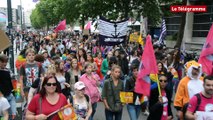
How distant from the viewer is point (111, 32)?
37.5 feet

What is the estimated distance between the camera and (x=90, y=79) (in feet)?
21.7

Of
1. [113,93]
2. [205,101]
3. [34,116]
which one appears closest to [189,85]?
[205,101]

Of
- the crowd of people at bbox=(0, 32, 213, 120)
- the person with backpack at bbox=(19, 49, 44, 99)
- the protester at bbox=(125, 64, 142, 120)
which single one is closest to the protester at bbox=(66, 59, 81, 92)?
the crowd of people at bbox=(0, 32, 213, 120)

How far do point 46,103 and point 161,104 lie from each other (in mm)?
1757

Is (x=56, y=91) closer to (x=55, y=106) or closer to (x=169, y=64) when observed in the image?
(x=55, y=106)

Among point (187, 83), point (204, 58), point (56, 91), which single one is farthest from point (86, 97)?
point (204, 58)

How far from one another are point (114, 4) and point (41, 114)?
12677 mm

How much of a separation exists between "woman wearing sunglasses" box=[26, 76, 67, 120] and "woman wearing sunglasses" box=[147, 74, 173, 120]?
1.45m

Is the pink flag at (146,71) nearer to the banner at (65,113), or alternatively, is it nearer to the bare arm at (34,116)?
the banner at (65,113)

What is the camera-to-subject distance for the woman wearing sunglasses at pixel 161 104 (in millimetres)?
5133

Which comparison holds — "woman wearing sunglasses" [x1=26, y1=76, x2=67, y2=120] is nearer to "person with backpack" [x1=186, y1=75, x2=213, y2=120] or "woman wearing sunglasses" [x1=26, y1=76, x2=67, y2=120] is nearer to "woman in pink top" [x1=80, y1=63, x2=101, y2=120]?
"person with backpack" [x1=186, y1=75, x2=213, y2=120]

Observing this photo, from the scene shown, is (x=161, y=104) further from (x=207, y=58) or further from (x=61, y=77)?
(x=61, y=77)

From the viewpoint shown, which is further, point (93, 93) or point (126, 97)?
point (93, 93)

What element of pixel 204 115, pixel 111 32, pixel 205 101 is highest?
pixel 111 32
